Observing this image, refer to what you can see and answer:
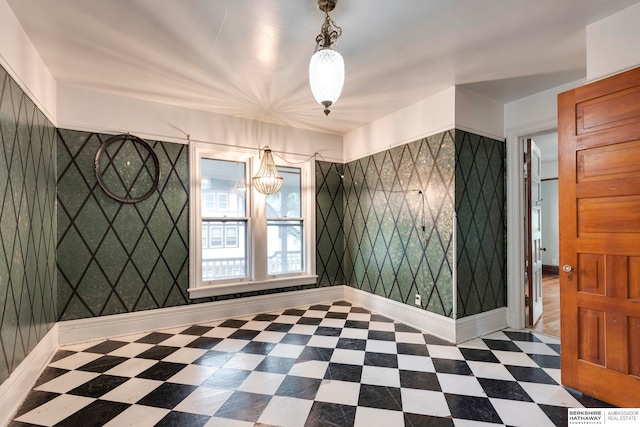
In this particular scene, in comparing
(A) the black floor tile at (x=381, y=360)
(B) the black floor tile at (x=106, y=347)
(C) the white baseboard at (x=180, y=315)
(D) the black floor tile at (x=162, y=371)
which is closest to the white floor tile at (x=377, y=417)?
(A) the black floor tile at (x=381, y=360)

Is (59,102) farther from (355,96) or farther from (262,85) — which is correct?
(355,96)

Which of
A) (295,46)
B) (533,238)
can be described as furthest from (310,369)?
(533,238)

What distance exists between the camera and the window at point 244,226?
141 inches

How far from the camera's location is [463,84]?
9.76ft

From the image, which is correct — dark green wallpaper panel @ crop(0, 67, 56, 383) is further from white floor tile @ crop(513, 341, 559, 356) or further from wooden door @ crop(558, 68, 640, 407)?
white floor tile @ crop(513, 341, 559, 356)

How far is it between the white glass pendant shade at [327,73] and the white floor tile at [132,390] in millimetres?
2289

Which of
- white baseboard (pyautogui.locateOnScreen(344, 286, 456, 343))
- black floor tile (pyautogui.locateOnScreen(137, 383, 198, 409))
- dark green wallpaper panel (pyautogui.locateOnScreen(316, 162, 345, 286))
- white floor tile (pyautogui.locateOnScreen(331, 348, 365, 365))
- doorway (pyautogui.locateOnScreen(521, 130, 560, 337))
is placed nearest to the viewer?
black floor tile (pyautogui.locateOnScreen(137, 383, 198, 409))

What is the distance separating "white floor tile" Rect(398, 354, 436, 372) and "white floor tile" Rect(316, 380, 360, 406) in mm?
512

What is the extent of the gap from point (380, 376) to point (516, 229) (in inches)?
87.7

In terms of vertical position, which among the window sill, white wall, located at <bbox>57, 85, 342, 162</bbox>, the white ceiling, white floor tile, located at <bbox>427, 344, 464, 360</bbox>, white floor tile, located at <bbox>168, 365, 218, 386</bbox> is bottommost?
white floor tile, located at <bbox>427, 344, 464, 360</bbox>

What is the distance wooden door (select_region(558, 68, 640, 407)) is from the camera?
72.8 inches

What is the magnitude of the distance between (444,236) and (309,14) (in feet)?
7.67

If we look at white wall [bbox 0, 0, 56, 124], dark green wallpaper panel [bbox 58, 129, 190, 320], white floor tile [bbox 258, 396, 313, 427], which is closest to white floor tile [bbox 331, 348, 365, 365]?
white floor tile [bbox 258, 396, 313, 427]

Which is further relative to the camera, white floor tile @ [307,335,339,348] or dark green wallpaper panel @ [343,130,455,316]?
dark green wallpaper panel @ [343,130,455,316]
